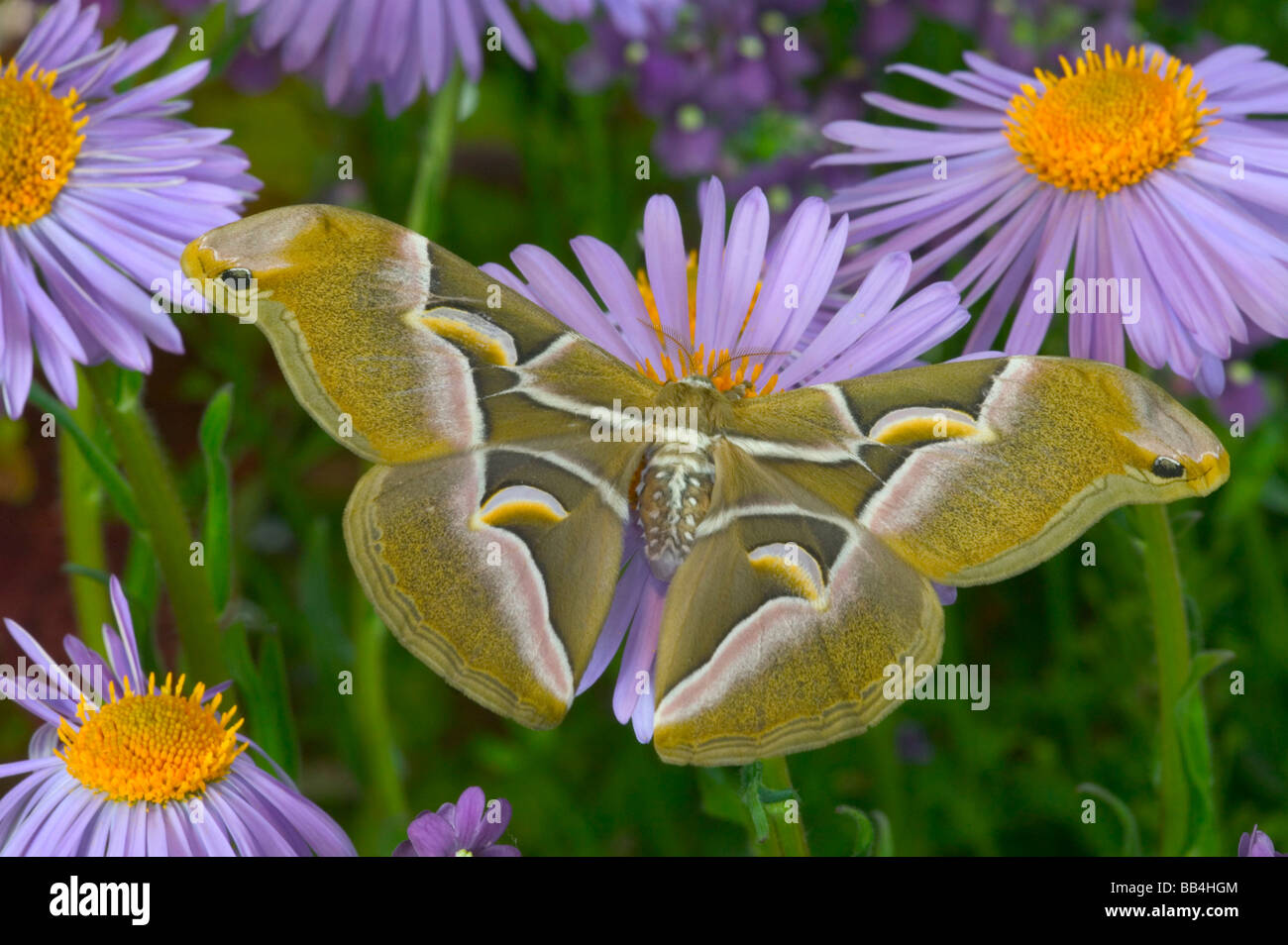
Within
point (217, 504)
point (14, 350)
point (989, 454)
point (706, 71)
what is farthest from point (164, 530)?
point (706, 71)

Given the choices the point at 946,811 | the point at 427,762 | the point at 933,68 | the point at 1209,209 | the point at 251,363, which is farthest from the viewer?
the point at 251,363

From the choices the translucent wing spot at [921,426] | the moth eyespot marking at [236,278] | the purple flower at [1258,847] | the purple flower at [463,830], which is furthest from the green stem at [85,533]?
the purple flower at [1258,847]

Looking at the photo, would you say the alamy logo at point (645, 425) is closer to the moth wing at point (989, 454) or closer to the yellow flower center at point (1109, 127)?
the moth wing at point (989, 454)

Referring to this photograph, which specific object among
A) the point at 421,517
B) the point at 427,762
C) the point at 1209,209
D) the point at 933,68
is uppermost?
the point at 933,68
